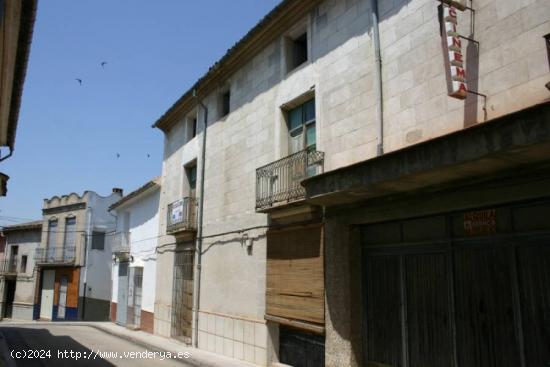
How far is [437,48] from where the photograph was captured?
6867 millimetres

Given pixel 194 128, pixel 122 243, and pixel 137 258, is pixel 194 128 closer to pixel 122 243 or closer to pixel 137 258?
pixel 137 258

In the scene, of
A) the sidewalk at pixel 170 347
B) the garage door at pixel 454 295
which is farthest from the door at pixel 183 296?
the garage door at pixel 454 295

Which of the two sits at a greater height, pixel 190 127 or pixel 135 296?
pixel 190 127

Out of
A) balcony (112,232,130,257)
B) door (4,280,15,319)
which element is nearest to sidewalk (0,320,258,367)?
balcony (112,232,130,257)

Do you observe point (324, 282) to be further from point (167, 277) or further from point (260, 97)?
point (167, 277)

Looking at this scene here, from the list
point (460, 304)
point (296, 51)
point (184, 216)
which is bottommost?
point (460, 304)

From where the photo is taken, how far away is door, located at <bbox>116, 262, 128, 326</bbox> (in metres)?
21.2

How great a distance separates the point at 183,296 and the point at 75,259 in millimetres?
18543

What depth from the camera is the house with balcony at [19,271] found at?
1302 inches

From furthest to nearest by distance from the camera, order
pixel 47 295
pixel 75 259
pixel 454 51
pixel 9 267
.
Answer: pixel 9 267
pixel 47 295
pixel 75 259
pixel 454 51

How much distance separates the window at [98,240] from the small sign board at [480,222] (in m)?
28.9

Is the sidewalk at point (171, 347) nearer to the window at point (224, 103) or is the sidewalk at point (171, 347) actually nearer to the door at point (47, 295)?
the window at point (224, 103)

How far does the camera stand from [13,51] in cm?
705

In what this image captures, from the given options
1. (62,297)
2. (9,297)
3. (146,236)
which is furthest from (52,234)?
(146,236)
